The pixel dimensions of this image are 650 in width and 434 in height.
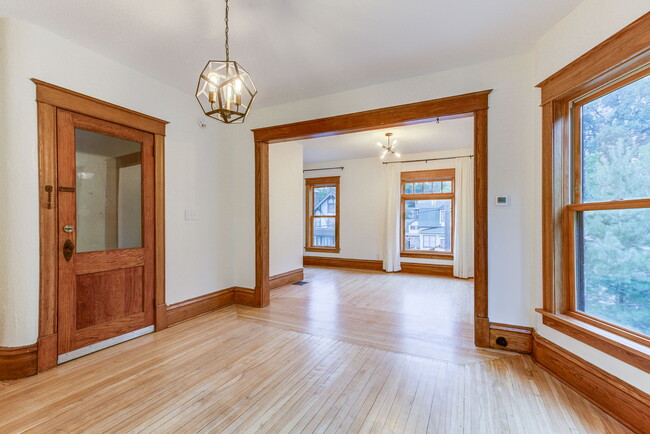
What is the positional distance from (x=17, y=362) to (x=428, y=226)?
659 centimetres

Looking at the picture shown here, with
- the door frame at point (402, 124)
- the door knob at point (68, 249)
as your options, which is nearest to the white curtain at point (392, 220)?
the door frame at point (402, 124)

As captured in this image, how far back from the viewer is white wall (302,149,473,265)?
22.7ft

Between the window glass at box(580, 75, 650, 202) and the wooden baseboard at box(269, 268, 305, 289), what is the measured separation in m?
4.32

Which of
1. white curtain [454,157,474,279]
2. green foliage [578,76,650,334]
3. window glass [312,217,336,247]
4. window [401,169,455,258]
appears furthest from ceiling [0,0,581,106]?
window glass [312,217,336,247]

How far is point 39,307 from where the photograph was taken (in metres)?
2.32

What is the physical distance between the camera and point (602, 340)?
190 centimetres

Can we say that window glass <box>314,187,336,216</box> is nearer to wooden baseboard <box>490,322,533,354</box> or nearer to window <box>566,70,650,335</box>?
wooden baseboard <box>490,322,533,354</box>

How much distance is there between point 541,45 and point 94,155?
13.3 ft

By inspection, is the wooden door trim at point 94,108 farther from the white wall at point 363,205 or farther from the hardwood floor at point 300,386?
the white wall at point 363,205

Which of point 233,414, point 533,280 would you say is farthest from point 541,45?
point 233,414

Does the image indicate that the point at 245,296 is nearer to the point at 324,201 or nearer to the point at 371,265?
the point at 371,265

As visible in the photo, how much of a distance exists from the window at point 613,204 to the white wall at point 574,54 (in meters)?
0.25

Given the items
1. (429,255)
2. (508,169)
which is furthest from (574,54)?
(429,255)

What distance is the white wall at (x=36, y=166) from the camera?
2.22 metres
